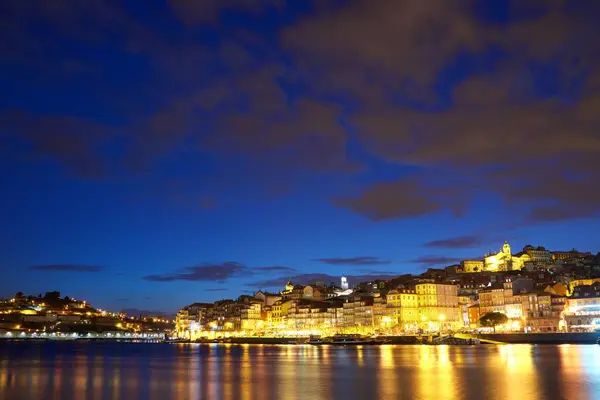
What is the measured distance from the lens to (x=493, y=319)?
290ft

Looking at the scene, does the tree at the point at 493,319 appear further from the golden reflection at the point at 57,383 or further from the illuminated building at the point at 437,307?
the golden reflection at the point at 57,383

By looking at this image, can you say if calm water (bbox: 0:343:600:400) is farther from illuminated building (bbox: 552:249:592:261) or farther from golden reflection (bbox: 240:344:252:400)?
illuminated building (bbox: 552:249:592:261)

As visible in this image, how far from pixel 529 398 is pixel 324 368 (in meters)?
20.1

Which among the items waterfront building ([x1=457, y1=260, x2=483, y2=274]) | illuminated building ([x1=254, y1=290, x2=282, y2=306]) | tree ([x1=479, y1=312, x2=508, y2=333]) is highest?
waterfront building ([x1=457, y1=260, x2=483, y2=274])

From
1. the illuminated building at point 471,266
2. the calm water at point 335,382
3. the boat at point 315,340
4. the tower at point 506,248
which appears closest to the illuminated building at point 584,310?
the boat at point 315,340

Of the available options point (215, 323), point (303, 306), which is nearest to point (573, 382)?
point (303, 306)

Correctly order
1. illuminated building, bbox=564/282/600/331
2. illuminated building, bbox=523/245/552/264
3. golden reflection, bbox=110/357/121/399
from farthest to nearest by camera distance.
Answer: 1. illuminated building, bbox=523/245/552/264
2. illuminated building, bbox=564/282/600/331
3. golden reflection, bbox=110/357/121/399

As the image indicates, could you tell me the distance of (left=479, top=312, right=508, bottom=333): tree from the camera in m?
88.0

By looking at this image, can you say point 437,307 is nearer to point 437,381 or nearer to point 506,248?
point 506,248

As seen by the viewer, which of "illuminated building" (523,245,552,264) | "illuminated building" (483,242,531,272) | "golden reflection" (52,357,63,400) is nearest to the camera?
"golden reflection" (52,357,63,400)

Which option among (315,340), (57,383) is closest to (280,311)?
(315,340)

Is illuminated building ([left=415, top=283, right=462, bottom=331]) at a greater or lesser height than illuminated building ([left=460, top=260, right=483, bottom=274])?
lesser

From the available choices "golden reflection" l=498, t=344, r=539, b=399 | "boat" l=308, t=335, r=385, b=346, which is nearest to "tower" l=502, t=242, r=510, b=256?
"boat" l=308, t=335, r=385, b=346

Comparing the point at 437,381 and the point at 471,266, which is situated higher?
the point at 471,266
